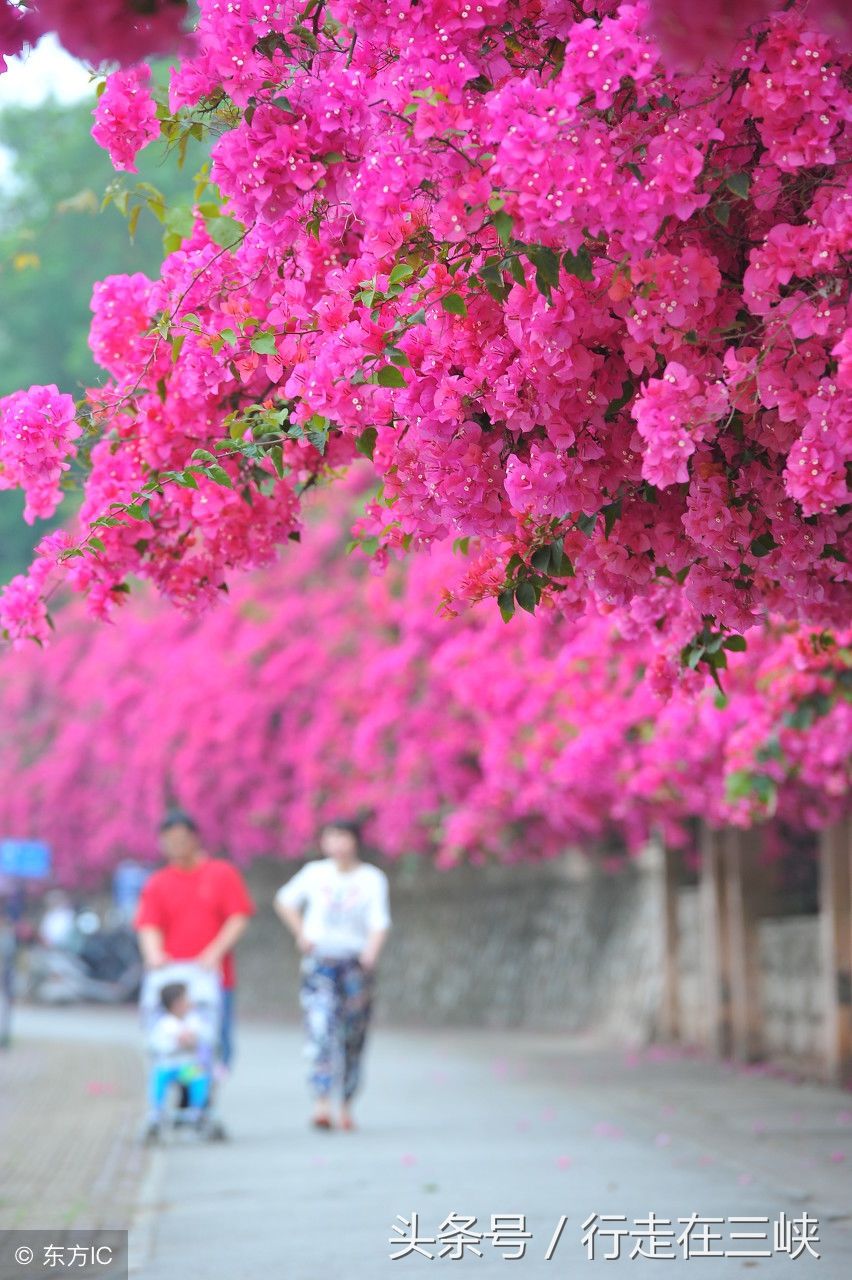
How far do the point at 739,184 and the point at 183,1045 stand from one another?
831cm

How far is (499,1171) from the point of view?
977cm

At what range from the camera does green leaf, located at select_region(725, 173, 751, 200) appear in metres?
4.54


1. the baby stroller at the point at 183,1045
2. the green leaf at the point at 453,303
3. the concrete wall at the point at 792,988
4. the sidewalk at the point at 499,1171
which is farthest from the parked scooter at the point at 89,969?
the green leaf at the point at 453,303

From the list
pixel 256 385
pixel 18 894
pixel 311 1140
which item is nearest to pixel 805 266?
pixel 256 385

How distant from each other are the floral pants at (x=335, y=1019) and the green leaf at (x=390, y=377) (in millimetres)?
7841

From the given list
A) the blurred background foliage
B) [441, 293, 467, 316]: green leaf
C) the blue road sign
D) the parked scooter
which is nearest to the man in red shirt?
[441, 293, 467, 316]: green leaf

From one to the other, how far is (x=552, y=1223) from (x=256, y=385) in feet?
12.5

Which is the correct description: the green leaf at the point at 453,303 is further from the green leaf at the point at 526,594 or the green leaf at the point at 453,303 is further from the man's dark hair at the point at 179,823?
the man's dark hair at the point at 179,823

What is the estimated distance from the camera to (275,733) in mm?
27953

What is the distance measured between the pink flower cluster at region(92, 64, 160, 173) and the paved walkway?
4.00 meters

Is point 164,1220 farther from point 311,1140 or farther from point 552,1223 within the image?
point 311,1140

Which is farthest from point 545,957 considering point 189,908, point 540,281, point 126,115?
point 540,281

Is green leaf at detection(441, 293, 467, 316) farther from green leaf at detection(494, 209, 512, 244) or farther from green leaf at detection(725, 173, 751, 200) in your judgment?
green leaf at detection(725, 173, 751, 200)

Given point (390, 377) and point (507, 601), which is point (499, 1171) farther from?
point (390, 377)
